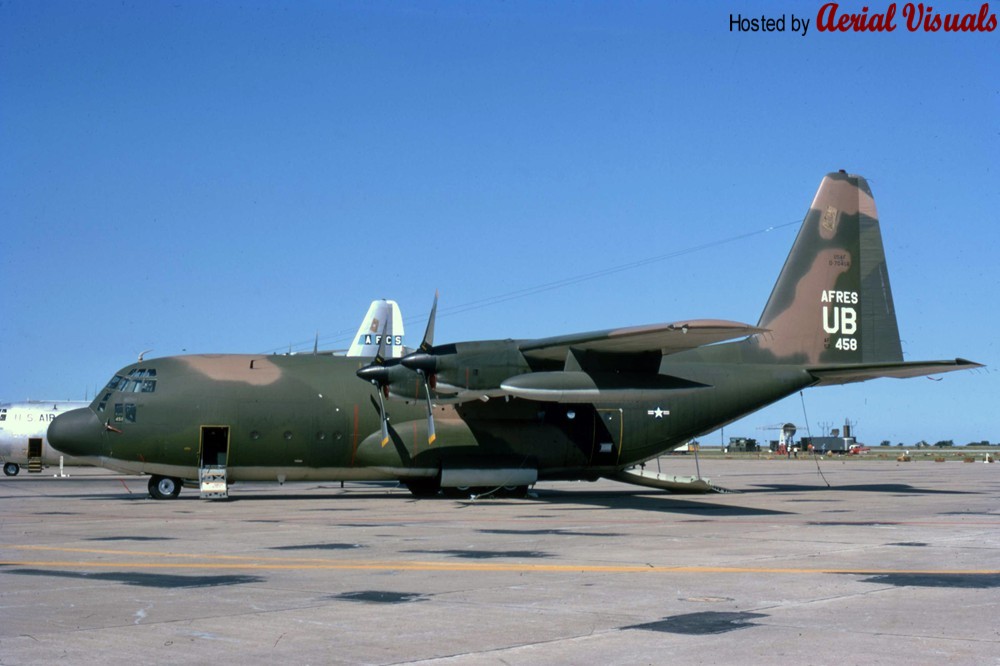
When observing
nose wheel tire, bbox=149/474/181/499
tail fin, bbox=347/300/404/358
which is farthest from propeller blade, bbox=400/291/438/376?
tail fin, bbox=347/300/404/358

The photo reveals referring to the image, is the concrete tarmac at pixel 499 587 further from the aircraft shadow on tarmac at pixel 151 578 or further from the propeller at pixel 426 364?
the propeller at pixel 426 364

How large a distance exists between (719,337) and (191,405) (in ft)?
45.3

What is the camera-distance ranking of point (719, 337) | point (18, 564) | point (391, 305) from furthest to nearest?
point (391, 305), point (719, 337), point (18, 564)

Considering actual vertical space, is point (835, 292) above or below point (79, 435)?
above

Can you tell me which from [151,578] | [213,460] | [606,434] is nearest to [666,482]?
[606,434]

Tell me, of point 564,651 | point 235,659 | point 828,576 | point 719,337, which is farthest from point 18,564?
point 719,337

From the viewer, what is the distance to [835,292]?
1254 inches

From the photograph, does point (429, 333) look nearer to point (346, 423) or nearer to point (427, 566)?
point (346, 423)

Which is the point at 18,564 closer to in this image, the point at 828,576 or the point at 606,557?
the point at 606,557

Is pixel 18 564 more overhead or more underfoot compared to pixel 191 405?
more underfoot

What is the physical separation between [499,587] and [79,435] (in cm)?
1927

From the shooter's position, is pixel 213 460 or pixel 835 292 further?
pixel 835 292

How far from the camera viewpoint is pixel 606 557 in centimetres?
1464

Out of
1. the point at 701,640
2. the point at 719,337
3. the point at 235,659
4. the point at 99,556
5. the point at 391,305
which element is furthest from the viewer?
the point at 391,305
